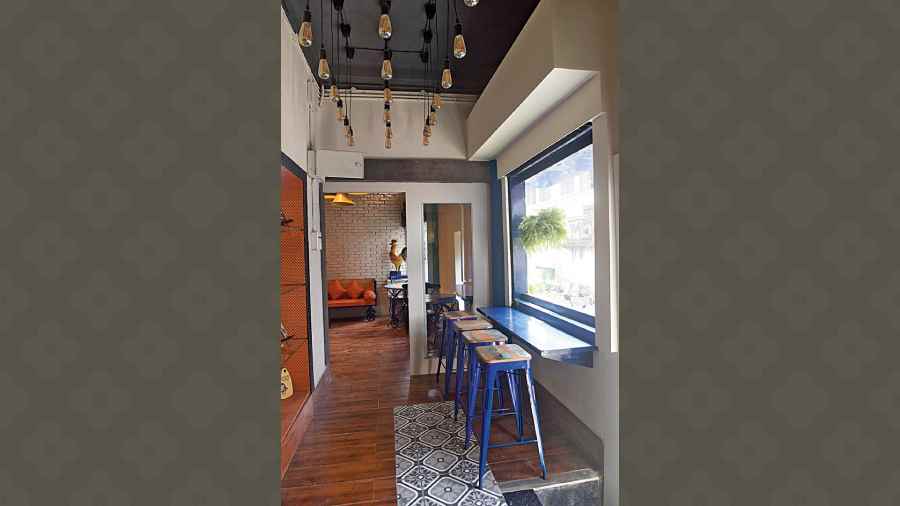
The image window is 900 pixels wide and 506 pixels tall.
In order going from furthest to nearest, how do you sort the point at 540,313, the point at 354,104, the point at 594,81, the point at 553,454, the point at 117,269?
the point at 354,104 → the point at 540,313 → the point at 553,454 → the point at 594,81 → the point at 117,269

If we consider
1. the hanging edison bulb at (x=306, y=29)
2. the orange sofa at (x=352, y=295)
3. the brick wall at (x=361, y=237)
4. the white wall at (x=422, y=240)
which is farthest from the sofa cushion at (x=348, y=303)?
the hanging edison bulb at (x=306, y=29)

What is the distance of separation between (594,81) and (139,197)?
1.94 m

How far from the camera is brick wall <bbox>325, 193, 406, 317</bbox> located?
6559 mm

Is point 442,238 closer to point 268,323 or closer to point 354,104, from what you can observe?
point 354,104

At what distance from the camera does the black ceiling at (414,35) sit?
2.17 meters

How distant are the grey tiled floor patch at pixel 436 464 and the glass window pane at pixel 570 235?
1.00 meters

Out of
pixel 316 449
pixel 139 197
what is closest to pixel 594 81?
pixel 139 197

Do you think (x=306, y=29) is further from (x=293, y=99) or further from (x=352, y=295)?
(x=352, y=295)

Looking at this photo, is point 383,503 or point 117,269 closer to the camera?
point 117,269

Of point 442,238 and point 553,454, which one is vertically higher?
point 442,238

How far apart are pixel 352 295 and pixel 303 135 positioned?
385cm

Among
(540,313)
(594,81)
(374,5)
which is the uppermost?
(374,5)

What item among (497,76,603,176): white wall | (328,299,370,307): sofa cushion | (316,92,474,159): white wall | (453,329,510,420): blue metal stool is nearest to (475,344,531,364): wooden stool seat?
(453,329,510,420): blue metal stool

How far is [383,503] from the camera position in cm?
175
